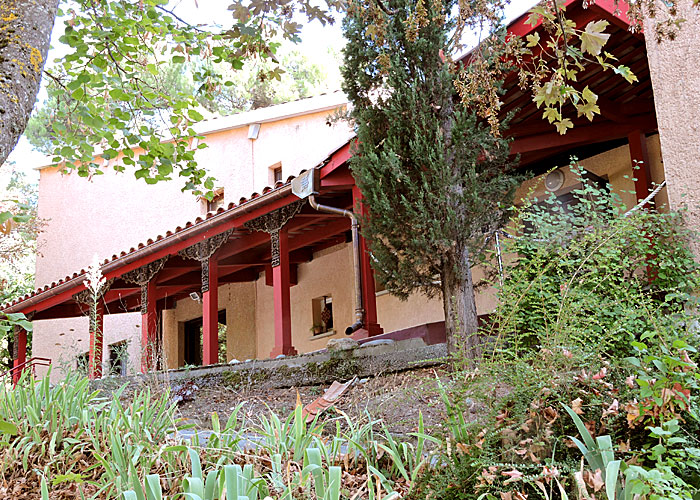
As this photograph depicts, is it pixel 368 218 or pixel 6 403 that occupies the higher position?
pixel 368 218

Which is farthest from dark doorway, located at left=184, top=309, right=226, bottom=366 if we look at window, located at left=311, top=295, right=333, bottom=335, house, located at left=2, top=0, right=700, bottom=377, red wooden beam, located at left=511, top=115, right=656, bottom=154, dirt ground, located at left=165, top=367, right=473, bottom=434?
red wooden beam, located at left=511, top=115, right=656, bottom=154

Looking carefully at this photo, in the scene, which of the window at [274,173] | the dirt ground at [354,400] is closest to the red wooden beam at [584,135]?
the dirt ground at [354,400]

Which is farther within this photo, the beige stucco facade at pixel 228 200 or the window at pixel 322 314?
the window at pixel 322 314

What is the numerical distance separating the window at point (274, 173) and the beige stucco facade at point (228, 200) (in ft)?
0.39

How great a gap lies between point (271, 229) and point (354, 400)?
187 inches

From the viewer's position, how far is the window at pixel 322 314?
43.1 feet

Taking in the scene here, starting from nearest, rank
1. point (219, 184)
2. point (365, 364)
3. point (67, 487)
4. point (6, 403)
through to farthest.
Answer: point (67, 487), point (6, 403), point (365, 364), point (219, 184)

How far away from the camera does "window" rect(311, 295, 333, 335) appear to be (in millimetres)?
13148

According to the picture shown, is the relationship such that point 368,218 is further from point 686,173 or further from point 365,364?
point 686,173

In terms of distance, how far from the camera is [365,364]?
7.57 m

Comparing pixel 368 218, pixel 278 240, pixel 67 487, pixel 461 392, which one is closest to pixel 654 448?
pixel 461 392

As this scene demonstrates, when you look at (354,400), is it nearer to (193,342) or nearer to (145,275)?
(145,275)

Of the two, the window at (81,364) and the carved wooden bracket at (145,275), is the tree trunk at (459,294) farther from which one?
the carved wooden bracket at (145,275)

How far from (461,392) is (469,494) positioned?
0.66m
